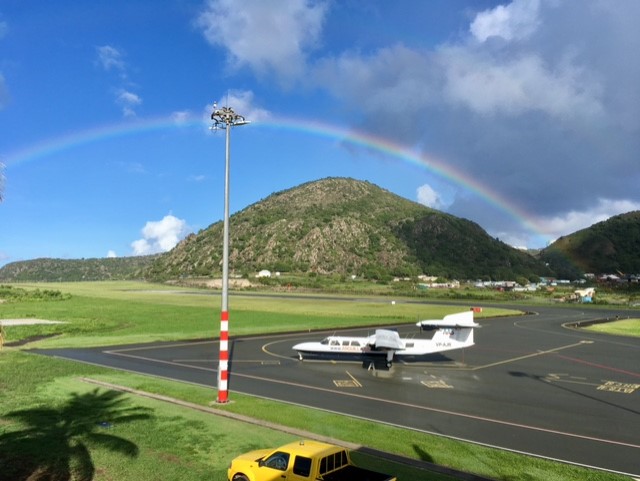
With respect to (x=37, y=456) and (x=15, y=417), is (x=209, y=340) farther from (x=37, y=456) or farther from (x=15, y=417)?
(x=37, y=456)

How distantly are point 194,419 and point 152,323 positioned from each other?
46.3m

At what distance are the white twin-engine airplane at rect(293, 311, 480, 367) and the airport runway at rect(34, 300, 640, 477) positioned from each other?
3.07 ft

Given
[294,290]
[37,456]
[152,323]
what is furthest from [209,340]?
[294,290]

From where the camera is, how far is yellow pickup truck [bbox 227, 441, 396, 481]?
11.7m

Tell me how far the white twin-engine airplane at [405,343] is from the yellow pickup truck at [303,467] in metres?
23.5

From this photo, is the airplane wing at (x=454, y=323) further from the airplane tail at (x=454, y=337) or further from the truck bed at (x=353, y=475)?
the truck bed at (x=353, y=475)

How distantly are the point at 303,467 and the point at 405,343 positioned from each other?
26.2m

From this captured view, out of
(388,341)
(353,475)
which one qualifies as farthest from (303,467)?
(388,341)

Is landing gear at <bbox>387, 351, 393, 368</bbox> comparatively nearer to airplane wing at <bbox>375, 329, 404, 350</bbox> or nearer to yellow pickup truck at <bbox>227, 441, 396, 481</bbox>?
airplane wing at <bbox>375, 329, 404, 350</bbox>

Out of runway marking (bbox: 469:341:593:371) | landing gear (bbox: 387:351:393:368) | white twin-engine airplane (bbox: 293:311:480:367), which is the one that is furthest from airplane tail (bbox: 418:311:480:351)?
landing gear (bbox: 387:351:393:368)

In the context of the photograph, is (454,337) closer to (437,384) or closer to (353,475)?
(437,384)

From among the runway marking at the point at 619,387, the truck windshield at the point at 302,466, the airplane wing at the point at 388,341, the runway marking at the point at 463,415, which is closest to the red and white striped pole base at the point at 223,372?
the runway marking at the point at 463,415

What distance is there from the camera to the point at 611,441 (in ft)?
62.7

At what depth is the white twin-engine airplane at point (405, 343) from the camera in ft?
119
